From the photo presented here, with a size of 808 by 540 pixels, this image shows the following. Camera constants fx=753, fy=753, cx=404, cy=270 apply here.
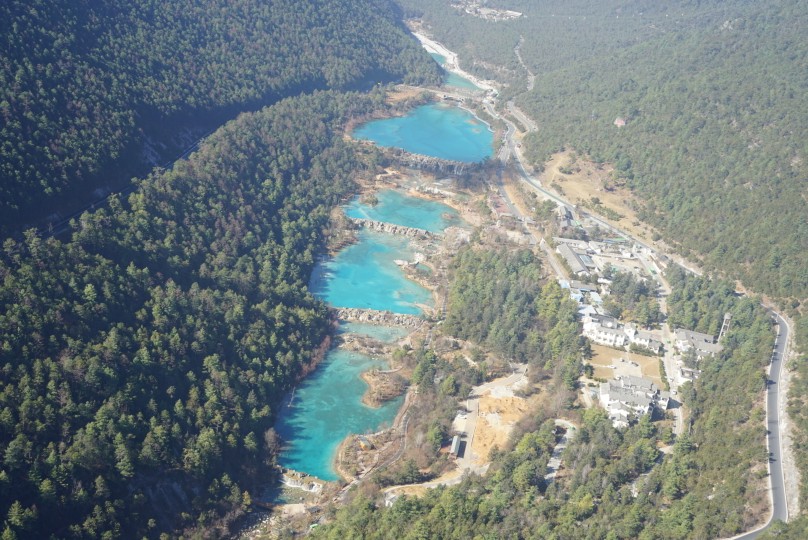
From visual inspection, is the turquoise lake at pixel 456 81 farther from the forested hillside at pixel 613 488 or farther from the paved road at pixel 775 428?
the forested hillside at pixel 613 488

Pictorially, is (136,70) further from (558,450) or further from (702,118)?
(702,118)

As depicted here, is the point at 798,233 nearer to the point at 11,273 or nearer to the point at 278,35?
the point at 11,273

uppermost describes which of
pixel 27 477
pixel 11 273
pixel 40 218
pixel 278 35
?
pixel 278 35

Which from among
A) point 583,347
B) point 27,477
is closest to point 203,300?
point 27,477

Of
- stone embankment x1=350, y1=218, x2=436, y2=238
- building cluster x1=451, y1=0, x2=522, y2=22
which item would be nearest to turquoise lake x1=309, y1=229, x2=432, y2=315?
stone embankment x1=350, y1=218, x2=436, y2=238

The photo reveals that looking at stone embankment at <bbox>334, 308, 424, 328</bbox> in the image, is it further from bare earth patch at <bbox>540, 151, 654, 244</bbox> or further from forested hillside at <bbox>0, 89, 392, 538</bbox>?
→ bare earth patch at <bbox>540, 151, 654, 244</bbox>

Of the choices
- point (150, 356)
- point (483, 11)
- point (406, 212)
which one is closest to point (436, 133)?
point (406, 212)
